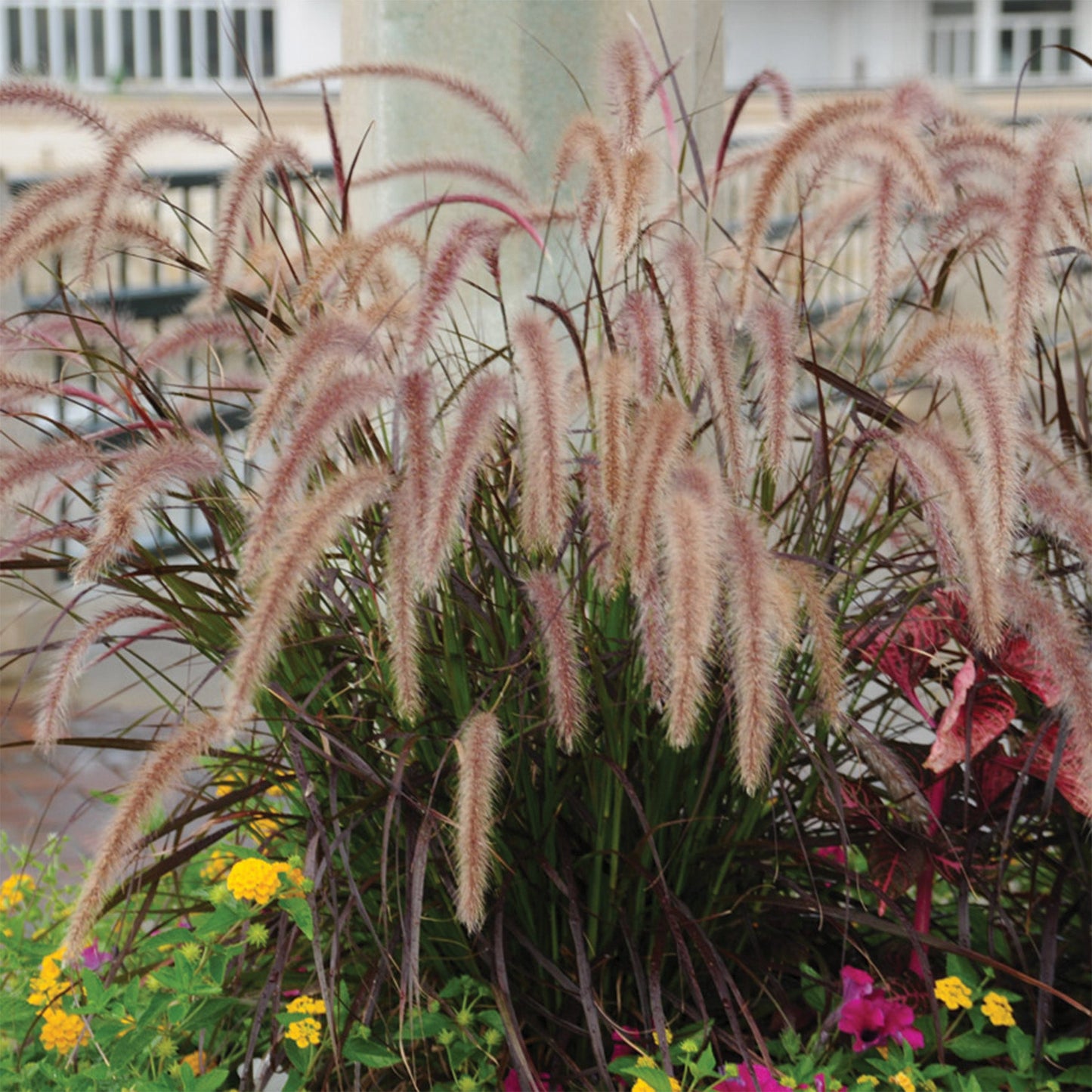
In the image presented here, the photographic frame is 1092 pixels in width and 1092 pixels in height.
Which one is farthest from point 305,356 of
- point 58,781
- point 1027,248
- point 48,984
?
point 58,781

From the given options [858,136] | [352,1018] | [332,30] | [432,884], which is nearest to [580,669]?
[432,884]

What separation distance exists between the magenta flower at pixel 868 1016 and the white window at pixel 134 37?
22.1 metres

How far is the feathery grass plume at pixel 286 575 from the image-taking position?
1.29 metres

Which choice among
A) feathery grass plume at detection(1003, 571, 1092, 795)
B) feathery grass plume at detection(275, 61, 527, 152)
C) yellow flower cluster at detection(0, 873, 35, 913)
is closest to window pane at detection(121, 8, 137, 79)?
yellow flower cluster at detection(0, 873, 35, 913)

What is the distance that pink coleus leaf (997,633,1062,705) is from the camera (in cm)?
170

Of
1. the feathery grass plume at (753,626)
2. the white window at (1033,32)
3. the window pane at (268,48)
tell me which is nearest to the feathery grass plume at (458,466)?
the feathery grass plume at (753,626)

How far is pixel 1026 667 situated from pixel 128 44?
24.3 metres

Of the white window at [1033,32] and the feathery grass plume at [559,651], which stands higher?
the white window at [1033,32]

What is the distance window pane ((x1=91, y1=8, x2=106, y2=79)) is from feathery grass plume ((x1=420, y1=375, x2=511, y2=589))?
2403 cm

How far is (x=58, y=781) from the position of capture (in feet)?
13.3

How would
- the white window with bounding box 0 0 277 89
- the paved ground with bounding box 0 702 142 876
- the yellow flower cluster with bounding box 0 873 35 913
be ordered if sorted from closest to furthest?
the yellow flower cluster with bounding box 0 873 35 913 < the paved ground with bounding box 0 702 142 876 < the white window with bounding box 0 0 277 89

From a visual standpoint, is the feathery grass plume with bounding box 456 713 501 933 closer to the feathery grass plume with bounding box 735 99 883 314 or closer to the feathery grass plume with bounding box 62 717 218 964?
the feathery grass plume with bounding box 62 717 218 964

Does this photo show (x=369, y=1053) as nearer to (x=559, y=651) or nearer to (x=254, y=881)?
(x=254, y=881)

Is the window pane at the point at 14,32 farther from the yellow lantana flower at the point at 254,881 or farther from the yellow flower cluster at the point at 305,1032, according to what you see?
the yellow flower cluster at the point at 305,1032
